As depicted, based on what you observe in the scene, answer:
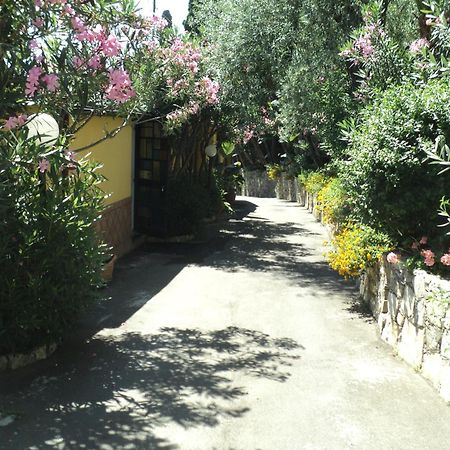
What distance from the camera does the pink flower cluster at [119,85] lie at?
5785 mm

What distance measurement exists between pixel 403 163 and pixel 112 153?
7.60 metres

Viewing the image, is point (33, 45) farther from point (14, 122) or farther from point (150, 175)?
point (150, 175)

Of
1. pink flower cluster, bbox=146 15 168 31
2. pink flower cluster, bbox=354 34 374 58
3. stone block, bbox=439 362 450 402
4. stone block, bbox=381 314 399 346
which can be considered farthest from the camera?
pink flower cluster, bbox=354 34 374 58

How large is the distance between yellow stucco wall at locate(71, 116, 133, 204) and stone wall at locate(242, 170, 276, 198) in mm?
22028

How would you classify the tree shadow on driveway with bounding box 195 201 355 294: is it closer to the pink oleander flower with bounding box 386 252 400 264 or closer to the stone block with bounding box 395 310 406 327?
the pink oleander flower with bounding box 386 252 400 264

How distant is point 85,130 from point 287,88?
7.76 metres

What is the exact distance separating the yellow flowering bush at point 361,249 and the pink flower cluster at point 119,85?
4540 mm

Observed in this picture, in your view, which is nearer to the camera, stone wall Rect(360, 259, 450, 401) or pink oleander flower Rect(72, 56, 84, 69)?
pink oleander flower Rect(72, 56, 84, 69)

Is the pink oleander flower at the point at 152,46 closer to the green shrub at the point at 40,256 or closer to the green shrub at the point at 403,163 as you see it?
the green shrub at the point at 40,256

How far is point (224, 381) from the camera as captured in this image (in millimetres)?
6523

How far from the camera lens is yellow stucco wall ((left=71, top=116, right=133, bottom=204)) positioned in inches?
450

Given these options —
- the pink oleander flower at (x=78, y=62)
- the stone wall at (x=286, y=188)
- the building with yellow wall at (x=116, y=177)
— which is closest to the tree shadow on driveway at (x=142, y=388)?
the pink oleander flower at (x=78, y=62)

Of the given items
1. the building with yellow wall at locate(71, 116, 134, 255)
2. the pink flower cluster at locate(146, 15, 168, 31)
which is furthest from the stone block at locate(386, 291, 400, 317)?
the building with yellow wall at locate(71, 116, 134, 255)

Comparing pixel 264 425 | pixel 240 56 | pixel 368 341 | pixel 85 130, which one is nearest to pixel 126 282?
pixel 85 130
